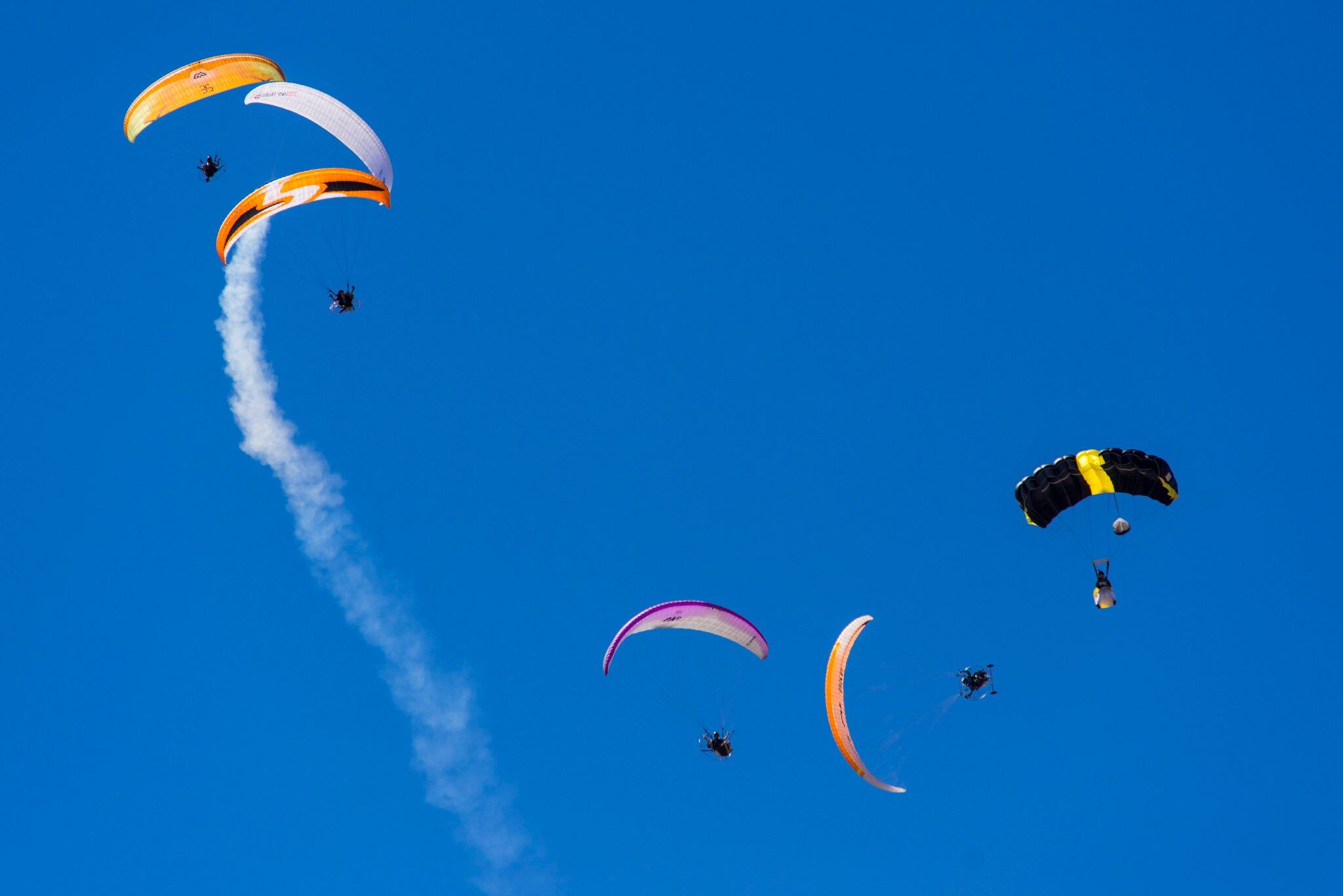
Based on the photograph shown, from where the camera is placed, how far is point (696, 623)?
30156 mm

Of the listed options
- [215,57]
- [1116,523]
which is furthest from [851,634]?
[215,57]

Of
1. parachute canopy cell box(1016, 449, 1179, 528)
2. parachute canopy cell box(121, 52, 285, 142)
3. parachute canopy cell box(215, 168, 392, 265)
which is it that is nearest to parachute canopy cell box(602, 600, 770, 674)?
parachute canopy cell box(1016, 449, 1179, 528)

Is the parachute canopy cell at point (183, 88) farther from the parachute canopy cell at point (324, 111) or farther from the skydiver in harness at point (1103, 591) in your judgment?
the skydiver in harness at point (1103, 591)

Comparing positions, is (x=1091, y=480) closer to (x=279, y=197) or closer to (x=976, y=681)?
(x=976, y=681)

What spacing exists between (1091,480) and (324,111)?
20053 millimetres

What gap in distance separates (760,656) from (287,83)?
18.4 meters

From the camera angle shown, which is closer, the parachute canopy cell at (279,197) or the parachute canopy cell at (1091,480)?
the parachute canopy cell at (1091,480)

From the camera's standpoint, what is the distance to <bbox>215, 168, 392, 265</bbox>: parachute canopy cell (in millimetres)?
29781

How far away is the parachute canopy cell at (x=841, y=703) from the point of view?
2978cm

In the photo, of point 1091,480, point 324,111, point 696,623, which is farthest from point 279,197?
point 1091,480

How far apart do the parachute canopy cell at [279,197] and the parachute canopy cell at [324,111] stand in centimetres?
86

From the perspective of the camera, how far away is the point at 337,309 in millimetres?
32594

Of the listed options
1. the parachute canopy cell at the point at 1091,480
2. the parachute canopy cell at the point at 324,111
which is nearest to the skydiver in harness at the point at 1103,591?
the parachute canopy cell at the point at 1091,480

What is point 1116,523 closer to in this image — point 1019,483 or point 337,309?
point 1019,483
